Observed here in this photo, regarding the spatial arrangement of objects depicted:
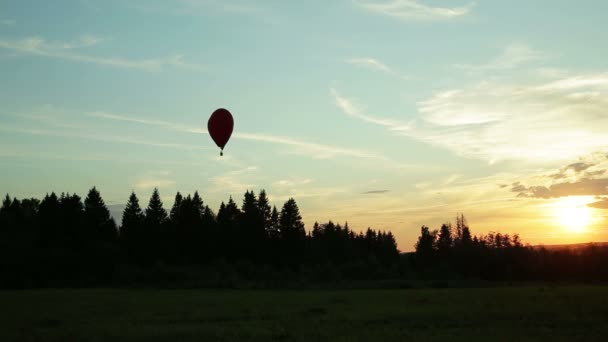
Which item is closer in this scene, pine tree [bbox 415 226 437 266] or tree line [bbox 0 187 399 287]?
tree line [bbox 0 187 399 287]

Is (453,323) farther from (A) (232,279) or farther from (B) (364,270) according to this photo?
(B) (364,270)

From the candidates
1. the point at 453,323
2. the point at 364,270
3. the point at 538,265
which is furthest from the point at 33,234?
the point at 538,265

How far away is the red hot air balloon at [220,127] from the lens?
39.8 meters

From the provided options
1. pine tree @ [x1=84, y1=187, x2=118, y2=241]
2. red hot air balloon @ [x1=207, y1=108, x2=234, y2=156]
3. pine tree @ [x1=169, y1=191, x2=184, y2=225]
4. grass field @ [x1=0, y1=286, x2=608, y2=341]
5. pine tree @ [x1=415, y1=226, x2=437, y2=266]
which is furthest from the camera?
pine tree @ [x1=415, y1=226, x2=437, y2=266]

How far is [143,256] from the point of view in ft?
356

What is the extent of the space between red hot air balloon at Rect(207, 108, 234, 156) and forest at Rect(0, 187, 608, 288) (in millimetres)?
53382

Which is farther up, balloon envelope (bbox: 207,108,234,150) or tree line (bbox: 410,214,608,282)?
balloon envelope (bbox: 207,108,234,150)

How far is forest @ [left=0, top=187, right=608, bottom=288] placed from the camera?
96.1 metres

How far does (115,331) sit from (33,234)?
81.9 m

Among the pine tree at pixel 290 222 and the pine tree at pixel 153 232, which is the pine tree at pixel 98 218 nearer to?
the pine tree at pixel 153 232

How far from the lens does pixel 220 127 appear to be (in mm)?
39875

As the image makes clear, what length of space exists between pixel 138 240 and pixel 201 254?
1250 cm

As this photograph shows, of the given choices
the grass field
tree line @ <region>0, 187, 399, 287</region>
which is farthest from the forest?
the grass field

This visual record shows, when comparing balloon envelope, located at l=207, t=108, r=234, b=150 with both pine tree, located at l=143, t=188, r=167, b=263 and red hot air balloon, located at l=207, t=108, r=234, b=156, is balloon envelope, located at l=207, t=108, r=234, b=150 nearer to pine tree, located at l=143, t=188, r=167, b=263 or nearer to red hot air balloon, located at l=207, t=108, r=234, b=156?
red hot air balloon, located at l=207, t=108, r=234, b=156
